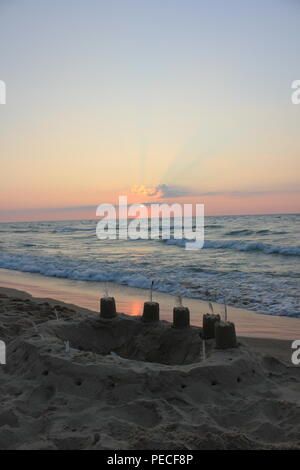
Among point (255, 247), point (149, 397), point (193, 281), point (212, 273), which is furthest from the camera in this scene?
point (255, 247)

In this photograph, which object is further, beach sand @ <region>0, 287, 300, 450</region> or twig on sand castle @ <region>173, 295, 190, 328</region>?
twig on sand castle @ <region>173, 295, 190, 328</region>

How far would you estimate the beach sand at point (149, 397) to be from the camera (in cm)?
240

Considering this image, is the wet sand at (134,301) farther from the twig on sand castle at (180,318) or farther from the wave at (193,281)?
the twig on sand castle at (180,318)

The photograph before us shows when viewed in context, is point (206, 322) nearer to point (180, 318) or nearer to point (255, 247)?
point (180, 318)

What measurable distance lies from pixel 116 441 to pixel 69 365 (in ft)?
3.40

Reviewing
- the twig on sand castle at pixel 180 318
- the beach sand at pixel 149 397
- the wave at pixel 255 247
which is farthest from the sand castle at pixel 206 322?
the wave at pixel 255 247

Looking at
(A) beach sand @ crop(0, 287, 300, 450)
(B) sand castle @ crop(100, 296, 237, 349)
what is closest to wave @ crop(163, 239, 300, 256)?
(B) sand castle @ crop(100, 296, 237, 349)

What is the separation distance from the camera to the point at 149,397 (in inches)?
114

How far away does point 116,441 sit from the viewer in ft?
7.66

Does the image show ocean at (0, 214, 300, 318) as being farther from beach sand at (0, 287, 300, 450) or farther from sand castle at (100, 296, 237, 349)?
beach sand at (0, 287, 300, 450)

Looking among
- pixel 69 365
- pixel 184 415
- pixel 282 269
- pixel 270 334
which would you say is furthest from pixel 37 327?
pixel 282 269

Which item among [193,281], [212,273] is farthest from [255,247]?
[193,281]

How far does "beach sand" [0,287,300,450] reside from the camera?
7.88 feet
